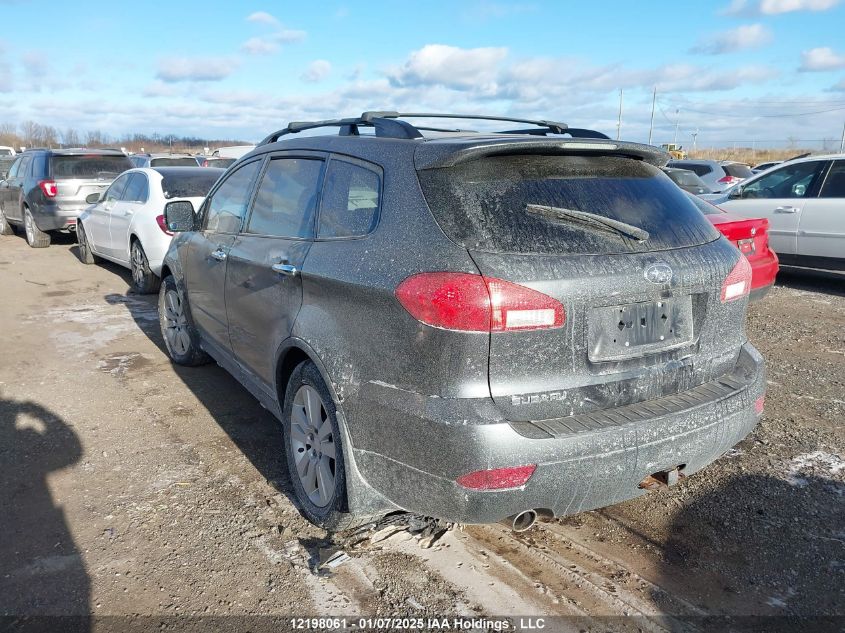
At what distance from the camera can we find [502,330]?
94.5 inches

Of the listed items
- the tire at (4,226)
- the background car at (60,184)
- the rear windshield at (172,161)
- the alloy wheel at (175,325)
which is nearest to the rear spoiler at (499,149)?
the alloy wheel at (175,325)

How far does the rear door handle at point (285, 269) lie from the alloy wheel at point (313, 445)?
1.74 feet

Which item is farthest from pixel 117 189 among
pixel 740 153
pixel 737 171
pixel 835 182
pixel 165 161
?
pixel 740 153

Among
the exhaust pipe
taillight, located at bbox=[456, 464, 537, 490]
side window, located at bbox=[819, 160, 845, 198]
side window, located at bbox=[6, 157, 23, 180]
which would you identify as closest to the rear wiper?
taillight, located at bbox=[456, 464, 537, 490]

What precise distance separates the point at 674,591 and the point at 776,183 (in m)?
7.84

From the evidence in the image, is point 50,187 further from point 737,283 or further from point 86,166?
point 737,283

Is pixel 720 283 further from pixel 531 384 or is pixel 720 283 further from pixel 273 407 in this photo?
pixel 273 407

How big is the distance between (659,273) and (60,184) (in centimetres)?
1184

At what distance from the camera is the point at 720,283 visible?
2.89 m

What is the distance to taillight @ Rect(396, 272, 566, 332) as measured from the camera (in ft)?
7.82

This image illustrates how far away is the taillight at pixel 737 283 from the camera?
2938 millimetres

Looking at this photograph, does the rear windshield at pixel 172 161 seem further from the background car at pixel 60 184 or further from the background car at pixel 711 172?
the background car at pixel 711 172

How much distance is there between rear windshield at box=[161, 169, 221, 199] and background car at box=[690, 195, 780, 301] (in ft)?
18.0

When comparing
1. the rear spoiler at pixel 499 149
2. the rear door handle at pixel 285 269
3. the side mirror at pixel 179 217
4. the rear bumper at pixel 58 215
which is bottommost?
Result: the rear bumper at pixel 58 215
